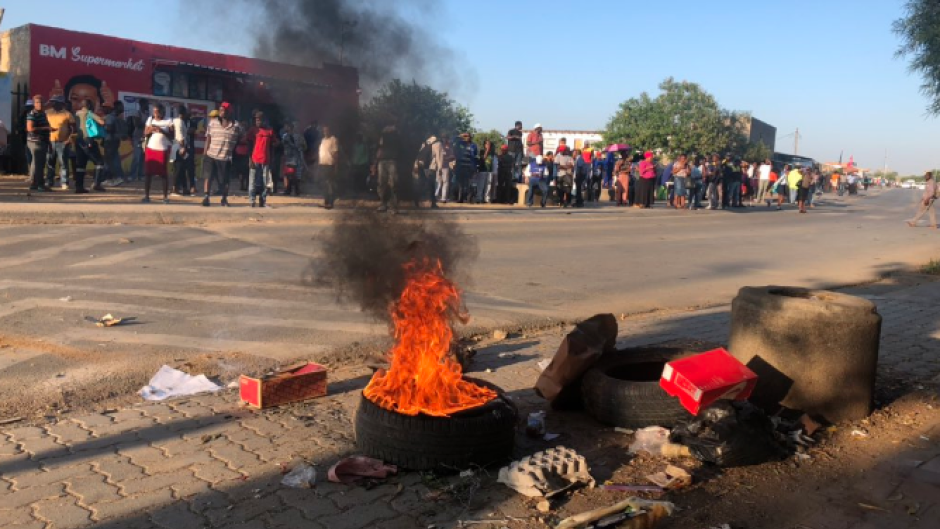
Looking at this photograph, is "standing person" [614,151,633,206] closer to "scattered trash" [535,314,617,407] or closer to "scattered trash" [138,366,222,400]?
"scattered trash" [535,314,617,407]

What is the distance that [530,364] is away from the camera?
6.27 meters

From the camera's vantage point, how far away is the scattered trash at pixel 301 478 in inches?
149

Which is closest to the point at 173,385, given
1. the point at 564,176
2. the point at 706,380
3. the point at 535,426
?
the point at 535,426

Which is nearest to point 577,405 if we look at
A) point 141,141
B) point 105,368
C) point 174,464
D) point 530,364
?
point 530,364

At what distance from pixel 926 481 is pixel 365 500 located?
9.80 ft

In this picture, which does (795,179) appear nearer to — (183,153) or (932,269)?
(932,269)

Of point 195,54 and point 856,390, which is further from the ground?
point 195,54

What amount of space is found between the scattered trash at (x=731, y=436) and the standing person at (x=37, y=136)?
50.1ft

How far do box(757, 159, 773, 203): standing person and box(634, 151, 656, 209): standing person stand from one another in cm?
1341

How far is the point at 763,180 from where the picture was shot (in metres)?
39.2

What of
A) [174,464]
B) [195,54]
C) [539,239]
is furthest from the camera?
[195,54]

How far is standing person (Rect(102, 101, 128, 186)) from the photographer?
18.0 meters

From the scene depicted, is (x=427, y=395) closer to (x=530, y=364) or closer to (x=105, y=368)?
(x=530, y=364)

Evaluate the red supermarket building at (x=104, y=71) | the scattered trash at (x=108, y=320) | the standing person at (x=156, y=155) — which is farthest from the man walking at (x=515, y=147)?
the scattered trash at (x=108, y=320)
